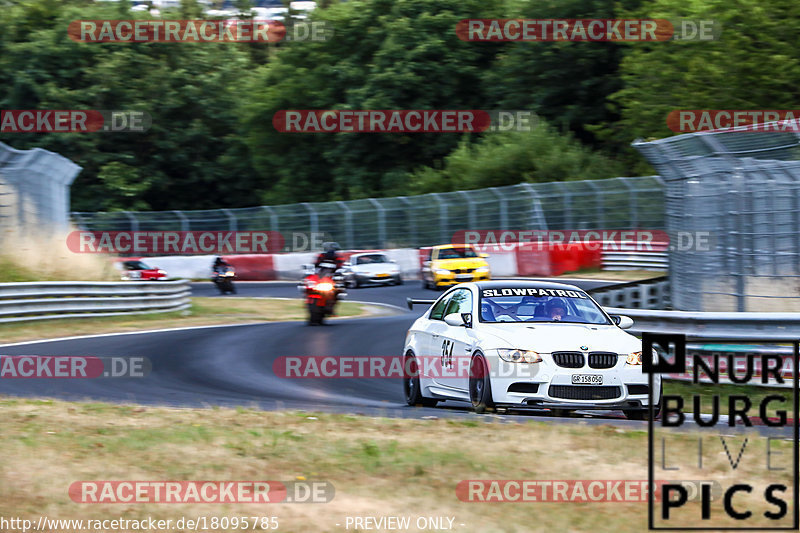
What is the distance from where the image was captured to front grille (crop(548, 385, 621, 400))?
9.30 meters

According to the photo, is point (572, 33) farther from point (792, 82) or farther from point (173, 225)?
point (173, 225)

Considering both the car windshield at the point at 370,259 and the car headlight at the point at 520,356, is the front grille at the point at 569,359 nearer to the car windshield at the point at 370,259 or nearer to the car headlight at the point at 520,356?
the car headlight at the point at 520,356

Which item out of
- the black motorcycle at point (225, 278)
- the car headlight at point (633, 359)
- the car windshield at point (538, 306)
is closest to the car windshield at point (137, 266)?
the black motorcycle at point (225, 278)

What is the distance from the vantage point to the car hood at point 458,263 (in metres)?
28.9

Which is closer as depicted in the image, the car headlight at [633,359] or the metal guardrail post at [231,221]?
the car headlight at [633,359]

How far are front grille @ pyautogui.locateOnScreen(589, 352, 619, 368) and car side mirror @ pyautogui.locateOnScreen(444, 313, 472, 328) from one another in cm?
128

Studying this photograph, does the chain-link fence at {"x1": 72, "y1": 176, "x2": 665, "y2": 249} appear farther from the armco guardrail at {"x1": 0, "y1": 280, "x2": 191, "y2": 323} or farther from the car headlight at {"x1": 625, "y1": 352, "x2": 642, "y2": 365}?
the car headlight at {"x1": 625, "y1": 352, "x2": 642, "y2": 365}

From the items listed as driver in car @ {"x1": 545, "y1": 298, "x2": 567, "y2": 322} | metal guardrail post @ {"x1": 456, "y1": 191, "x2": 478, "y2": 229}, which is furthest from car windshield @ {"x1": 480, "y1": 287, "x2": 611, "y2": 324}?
metal guardrail post @ {"x1": 456, "y1": 191, "x2": 478, "y2": 229}

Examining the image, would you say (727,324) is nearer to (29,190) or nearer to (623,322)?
(623,322)

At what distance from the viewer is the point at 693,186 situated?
1366cm

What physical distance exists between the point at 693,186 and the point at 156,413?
7508 millimetres

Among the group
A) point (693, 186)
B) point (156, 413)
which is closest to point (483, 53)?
point (693, 186)

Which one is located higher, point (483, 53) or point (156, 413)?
point (483, 53)

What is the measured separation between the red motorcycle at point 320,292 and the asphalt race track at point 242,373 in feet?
1.58
